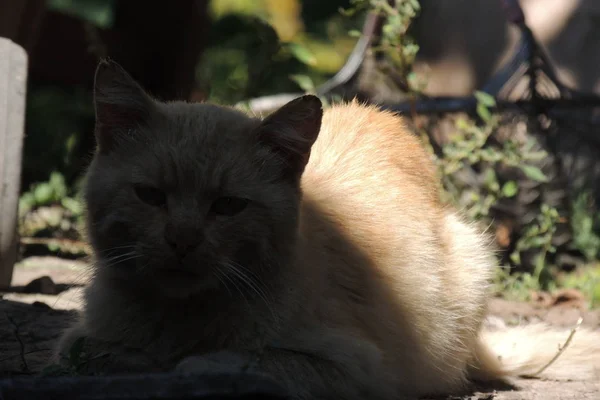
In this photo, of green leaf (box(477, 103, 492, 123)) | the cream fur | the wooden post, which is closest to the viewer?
the cream fur

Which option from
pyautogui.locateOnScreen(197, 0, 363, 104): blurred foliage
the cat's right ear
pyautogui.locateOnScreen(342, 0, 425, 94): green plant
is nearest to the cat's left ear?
the cat's right ear

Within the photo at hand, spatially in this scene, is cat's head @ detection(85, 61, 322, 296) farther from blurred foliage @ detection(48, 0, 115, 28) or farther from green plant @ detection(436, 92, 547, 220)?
blurred foliage @ detection(48, 0, 115, 28)

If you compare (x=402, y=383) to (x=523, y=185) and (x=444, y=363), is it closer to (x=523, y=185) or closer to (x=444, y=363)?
(x=444, y=363)

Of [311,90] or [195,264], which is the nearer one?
[195,264]

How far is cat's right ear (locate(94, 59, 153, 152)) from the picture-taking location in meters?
2.98

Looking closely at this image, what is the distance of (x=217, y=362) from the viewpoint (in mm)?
2783

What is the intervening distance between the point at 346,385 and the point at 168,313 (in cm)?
63

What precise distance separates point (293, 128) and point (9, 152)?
7.07 ft

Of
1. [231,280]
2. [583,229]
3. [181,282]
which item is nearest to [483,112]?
[583,229]

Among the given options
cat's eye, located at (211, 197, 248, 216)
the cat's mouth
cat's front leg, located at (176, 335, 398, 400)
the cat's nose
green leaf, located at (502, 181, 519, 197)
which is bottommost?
green leaf, located at (502, 181, 519, 197)

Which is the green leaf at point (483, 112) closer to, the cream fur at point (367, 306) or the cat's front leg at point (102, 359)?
the cream fur at point (367, 306)

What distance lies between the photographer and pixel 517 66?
5.98m

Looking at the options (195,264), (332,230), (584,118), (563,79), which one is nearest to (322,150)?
(332,230)

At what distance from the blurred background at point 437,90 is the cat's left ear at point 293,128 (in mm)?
1392
